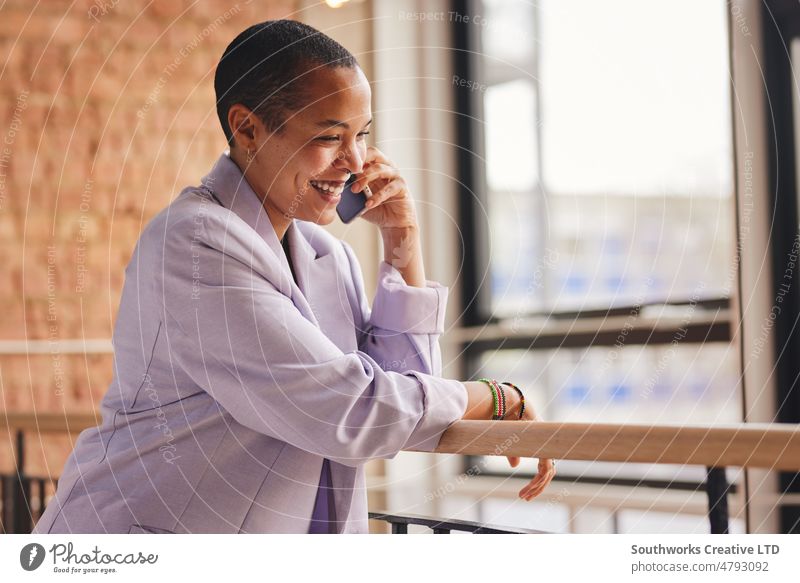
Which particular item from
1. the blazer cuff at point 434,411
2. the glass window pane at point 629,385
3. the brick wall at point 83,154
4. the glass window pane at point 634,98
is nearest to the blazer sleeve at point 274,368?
the blazer cuff at point 434,411

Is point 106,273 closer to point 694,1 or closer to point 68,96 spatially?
point 68,96

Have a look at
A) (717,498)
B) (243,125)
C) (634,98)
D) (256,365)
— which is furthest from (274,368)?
(634,98)

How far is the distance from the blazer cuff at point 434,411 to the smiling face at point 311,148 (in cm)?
20

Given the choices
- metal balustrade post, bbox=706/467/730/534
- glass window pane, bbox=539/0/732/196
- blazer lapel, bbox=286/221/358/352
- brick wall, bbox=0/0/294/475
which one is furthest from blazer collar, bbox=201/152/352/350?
brick wall, bbox=0/0/294/475

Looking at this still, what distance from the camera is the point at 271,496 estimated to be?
81cm

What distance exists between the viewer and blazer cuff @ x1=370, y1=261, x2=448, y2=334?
0.93 meters

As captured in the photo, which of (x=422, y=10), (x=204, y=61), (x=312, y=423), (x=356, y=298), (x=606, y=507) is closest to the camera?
(x=312, y=423)

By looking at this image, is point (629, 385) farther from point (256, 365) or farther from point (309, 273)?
point (256, 365)

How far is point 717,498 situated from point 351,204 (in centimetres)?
44

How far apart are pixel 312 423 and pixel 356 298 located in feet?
0.86

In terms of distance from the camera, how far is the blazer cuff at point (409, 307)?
0.93 metres

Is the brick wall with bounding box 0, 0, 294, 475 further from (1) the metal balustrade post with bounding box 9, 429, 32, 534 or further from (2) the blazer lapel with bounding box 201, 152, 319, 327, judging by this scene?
(2) the blazer lapel with bounding box 201, 152, 319, 327
